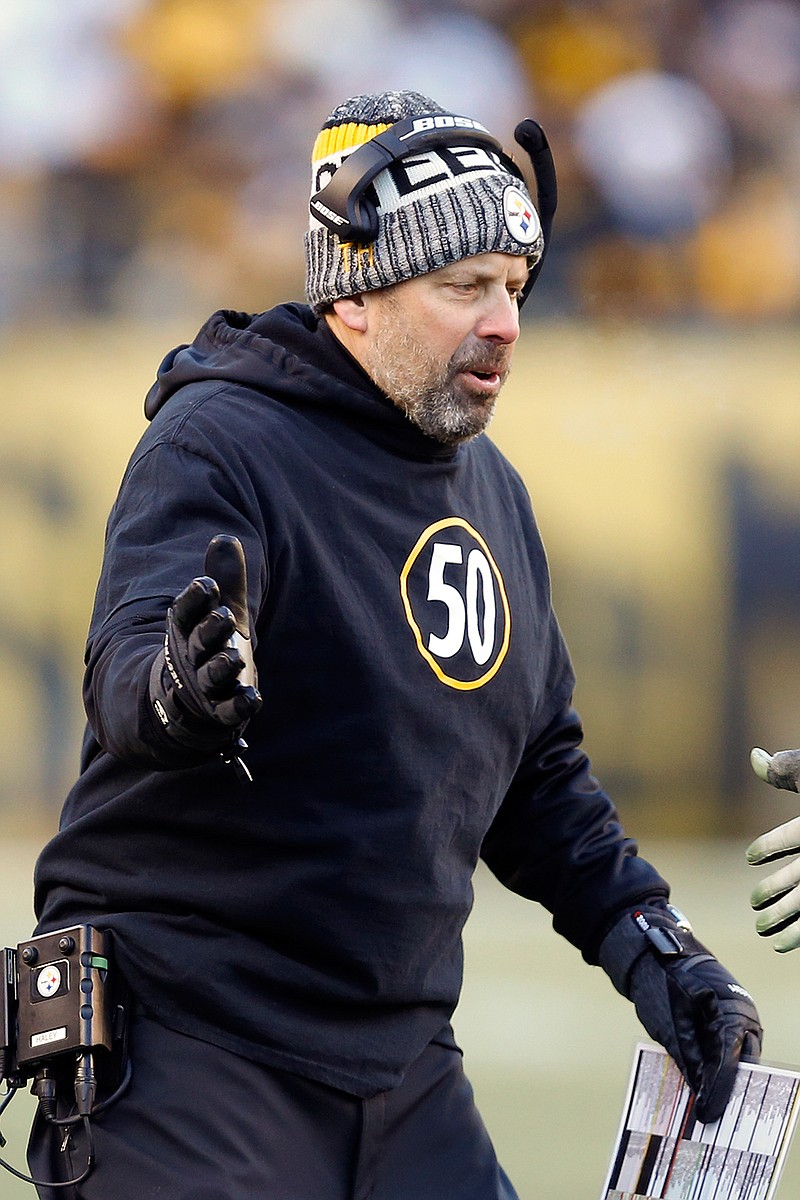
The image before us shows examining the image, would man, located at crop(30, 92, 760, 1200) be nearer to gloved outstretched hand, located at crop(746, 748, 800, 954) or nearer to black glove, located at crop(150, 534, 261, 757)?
black glove, located at crop(150, 534, 261, 757)

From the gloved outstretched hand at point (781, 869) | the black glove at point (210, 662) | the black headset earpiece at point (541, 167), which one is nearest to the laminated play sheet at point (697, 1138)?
the gloved outstretched hand at point (781, 869)

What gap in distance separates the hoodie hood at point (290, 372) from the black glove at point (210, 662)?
0.61 m

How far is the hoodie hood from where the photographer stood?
2289mm

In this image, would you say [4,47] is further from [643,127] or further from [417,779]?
[417,779]

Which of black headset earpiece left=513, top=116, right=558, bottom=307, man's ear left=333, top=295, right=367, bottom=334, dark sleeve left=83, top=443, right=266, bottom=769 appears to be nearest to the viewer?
dark sleeve left=83, top=443, right=266, bottom=769

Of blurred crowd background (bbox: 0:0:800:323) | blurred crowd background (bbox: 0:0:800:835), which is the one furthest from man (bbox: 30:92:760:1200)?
blurred crowd background (bbox: 0:0:800:323)

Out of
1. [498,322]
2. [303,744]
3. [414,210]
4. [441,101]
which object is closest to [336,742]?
[303,744]

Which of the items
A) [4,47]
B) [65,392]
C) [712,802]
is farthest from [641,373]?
[4,47]

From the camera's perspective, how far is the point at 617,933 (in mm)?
2590

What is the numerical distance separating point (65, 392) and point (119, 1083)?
529cm

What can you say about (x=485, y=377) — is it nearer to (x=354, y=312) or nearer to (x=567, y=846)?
(x=354, y=312)

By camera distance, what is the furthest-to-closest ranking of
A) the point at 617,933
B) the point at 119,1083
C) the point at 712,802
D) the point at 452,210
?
the point at 712,802 < the point at 617,933 < the point at 452,210 < the point at 119,1083

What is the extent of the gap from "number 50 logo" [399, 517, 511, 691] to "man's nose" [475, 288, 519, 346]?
26 cm

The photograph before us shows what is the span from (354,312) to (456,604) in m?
0.42
